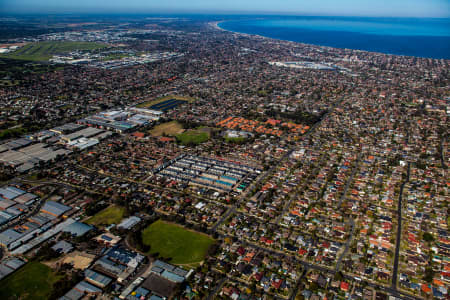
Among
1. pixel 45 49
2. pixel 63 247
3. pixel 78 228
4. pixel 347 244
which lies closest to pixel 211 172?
pixel 78 228

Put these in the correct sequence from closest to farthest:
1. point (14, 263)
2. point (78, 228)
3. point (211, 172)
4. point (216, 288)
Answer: point (216, 288) < point (14, 263) < point (78, 228) < point (211, 172)

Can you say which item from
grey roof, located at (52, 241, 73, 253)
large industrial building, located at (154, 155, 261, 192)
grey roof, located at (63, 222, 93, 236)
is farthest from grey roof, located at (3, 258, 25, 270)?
large industrial building, located at (154, 155, 261, 192)

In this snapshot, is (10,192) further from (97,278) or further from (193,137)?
(193,137)

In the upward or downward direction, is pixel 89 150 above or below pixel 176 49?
below

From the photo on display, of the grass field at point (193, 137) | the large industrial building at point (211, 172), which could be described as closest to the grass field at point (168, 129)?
the grass field at point (193, 137)

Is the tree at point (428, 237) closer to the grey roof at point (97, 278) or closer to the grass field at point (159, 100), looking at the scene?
the grey roof at point (97, 278)

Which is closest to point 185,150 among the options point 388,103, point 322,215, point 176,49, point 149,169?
point 149,169

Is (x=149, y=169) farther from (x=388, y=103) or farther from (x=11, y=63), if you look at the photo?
(x=11, y=63)
